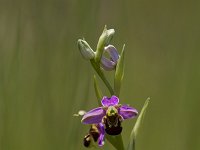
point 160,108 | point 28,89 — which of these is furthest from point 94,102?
point 28,89

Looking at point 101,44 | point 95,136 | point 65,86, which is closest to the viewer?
point 95,136

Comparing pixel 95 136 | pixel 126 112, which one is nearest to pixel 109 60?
pixel 126 112

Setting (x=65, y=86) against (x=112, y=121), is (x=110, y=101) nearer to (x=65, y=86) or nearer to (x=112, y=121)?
(x=112, y=121)

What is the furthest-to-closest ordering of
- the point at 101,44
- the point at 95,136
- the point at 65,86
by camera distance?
1. the point at 65,86
2. the point at 101,44
3. the point at 95,136

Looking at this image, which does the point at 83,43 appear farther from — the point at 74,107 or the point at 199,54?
the point at 199,54

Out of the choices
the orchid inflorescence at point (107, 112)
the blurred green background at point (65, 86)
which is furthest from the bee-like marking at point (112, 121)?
the blurred green background at point (65, 86)

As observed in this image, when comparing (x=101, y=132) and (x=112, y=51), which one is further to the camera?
(x=112, y=51)

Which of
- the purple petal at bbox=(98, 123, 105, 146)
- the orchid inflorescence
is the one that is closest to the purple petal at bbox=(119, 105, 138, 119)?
the orchid inflorescence
